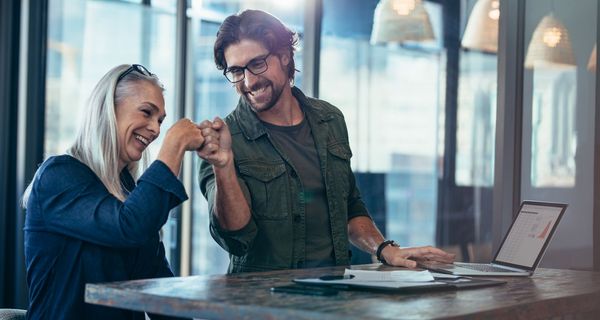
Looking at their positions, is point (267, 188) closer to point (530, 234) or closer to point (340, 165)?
point (340, 165)

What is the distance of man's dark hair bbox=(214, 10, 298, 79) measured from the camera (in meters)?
2.86

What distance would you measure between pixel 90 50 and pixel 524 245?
3.78m

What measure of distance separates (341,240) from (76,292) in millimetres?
897

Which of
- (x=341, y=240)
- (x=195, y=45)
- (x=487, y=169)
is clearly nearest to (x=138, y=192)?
(x=341, y=240)

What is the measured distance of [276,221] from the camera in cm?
279

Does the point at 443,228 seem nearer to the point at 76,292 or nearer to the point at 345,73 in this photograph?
the point at 345,73

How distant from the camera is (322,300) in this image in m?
1.84

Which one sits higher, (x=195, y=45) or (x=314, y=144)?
(x=195, y=45)

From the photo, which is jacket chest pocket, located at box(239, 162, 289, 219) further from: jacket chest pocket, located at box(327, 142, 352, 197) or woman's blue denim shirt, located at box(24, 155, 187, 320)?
woman's blue denim shirt, located at box(24, 155, 187, 320)

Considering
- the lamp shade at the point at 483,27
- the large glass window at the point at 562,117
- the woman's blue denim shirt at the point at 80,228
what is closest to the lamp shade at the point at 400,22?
the lamp shade at the point at 483,27

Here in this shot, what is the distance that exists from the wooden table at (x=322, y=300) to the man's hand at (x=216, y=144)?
36 centimetres

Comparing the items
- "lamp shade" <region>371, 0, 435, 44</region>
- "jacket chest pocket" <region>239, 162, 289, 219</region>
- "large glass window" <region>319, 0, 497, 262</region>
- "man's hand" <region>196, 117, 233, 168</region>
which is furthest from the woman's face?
"lamp shade" <region>371, 0, 435, 44</region>

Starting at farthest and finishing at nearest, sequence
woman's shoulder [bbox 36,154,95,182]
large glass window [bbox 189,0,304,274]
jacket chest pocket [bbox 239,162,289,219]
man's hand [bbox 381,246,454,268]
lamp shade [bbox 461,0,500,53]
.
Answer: large glass window [bbox 189,0,304,274]
lamp shade [bbox 461,0,500,53]
jacket chest pocket [bbox 239,162,289,219]
man's hand [bbox 381,246,454,268]
woman's shoulder [bbox 36,154,95,182]

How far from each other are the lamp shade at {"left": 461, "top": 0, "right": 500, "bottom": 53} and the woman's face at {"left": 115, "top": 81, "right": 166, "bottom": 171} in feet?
6.33
